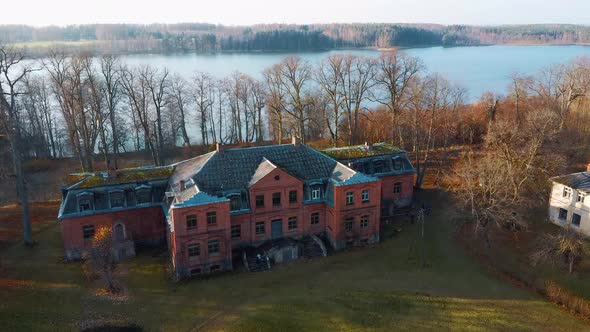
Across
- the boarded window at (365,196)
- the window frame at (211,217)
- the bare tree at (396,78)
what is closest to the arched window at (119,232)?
the window frame at (211,217)

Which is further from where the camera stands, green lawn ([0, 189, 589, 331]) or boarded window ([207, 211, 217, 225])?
boarded window ([207, 211, 217, 225])

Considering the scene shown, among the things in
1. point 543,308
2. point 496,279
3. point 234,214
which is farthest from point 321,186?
point 543,308

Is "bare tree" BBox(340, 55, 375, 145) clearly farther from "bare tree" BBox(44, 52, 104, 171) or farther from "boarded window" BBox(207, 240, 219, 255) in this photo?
"bare tree" BBox(44, 52, 104, 171)

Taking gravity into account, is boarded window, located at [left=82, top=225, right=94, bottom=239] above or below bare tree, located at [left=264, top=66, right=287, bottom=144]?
below

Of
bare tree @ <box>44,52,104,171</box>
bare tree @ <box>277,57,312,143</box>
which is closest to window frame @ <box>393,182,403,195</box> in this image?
bare tree @ <box>277,57,312,143</box>

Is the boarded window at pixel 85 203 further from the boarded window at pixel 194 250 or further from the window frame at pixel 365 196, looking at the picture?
the window frame at pixel 365 196

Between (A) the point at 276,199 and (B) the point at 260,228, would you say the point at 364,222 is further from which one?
(B) the point at 260,228
